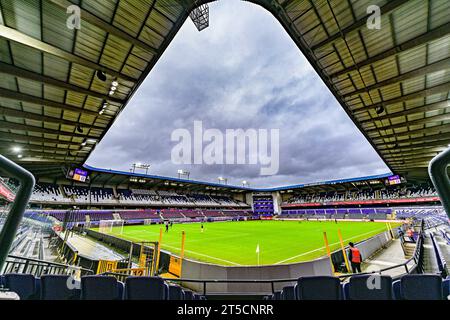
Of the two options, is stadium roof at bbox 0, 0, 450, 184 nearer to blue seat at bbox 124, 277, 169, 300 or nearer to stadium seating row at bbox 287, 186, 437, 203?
blue seat at bbox 124, 277, 169, 300

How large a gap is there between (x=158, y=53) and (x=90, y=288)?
34.2ft

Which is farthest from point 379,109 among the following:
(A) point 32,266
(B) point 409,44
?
(A) point 32,266

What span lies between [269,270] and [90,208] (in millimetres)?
44761

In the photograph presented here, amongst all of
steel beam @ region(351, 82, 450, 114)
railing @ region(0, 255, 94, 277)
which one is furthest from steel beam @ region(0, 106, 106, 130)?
steel beam @ region(351, 82, 450, 114)

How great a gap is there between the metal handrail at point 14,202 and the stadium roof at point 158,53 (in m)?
9.70

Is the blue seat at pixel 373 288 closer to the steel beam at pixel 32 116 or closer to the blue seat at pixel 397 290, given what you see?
the blue seat at pixel 397 290

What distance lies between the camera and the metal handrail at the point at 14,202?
1.08m

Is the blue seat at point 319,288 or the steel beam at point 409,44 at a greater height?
the steel beam at point 409,44

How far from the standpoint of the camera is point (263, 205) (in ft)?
261

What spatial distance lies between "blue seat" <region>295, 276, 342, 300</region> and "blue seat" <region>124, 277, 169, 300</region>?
2.21 metres

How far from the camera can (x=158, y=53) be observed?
1074 cm

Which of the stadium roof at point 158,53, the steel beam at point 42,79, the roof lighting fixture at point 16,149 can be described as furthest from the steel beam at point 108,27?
the roof lighting fixture at point 16,149

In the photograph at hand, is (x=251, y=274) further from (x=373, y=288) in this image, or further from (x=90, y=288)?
(x=90, y=288)
